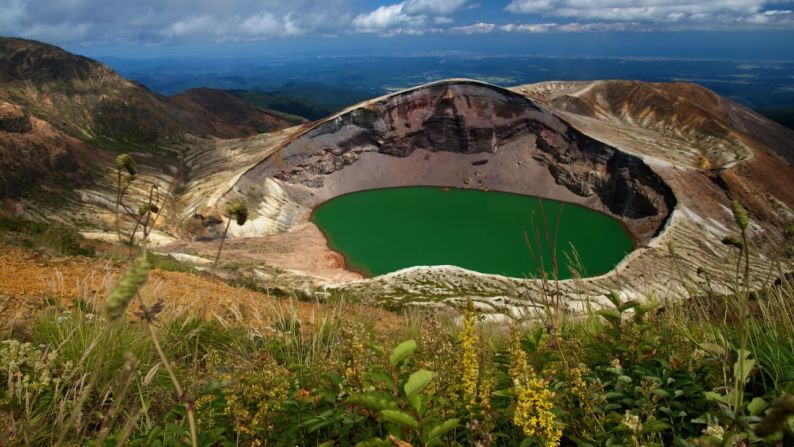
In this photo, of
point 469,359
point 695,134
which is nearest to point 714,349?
point 469,359

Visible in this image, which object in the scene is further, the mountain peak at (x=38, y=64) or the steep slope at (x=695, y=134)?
the mountain peak at (x=38, y=64)

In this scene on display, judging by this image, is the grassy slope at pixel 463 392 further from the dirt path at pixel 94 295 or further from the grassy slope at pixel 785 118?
the grassy slope at pixel 785 118

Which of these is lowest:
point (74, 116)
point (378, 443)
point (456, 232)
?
point (456, 232)

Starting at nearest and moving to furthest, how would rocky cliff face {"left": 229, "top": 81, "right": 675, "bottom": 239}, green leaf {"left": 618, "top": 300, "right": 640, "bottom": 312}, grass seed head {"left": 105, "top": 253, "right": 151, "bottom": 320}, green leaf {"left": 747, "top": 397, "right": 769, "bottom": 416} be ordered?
grass seed head {"left": 105, "top": 253, "right": 151, "bottom": 320} → green leaf {"left": 747, "top": 397, "right": 769, "bottom": 416} → green leaf {"left": 618, "top": 300, "right": 640, "bottom": 312} → rocky cliff face {"left": 229, "top": 81, "right": 675, "bottom": 239}

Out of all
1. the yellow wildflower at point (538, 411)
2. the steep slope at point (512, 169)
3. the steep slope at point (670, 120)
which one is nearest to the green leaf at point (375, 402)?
the yellow wildflower at point (538, 411)

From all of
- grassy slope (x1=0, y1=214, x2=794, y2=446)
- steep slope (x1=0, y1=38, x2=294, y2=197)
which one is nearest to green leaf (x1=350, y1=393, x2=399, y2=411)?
grassy slope (x1=0, y1=214, x2=794, y2=446)

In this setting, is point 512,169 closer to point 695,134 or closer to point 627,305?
point 695,134

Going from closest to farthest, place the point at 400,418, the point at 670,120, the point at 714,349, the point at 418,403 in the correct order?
1. the point at 400,418
2. the point at 418,403
3. the point at 714,349
4. the point at 670,120

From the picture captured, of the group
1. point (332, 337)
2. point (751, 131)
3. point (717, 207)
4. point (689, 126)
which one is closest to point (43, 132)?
point (332, 337)

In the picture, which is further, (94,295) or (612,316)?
(94,295)

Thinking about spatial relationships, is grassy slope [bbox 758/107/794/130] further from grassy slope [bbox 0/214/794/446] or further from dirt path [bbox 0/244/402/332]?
grassy slope [bbox 0/214/794/446]
